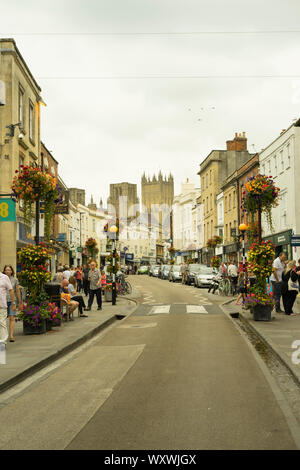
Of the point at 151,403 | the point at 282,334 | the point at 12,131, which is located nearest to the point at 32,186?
the point at 282,334

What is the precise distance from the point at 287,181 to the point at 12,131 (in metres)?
20.2

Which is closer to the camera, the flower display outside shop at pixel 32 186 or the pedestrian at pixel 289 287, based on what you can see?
the flower display outside shop at pixel 32 186

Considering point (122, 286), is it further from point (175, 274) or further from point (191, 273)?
point (175, 274)

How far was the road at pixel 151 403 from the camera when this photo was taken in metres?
5.19

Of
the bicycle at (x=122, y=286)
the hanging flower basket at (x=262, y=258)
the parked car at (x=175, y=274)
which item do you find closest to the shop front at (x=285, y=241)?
the parked car at (x=175, y=274)

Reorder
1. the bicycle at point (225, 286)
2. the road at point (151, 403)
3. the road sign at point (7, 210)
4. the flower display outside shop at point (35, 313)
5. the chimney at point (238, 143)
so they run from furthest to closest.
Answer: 1. the chimney at point (238, 143)
2. the bicycle at point (225, 286)
3. the road sign at point (7, 210)
4. the flower display outside shop at point (35, 313)
5. the road at point (151, 403)

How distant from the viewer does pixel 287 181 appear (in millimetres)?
36500

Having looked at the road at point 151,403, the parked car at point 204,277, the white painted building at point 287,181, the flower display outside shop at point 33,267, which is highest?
the white painted building at point 287,181

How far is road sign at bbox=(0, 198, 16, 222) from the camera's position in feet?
59.9

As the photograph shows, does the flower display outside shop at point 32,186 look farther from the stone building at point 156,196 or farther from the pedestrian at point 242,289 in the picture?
the stone building at point 156,196

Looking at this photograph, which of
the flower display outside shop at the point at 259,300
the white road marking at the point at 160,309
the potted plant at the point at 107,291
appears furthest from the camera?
the potted plant at the point at 107,291

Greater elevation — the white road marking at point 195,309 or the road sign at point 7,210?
the road sign at point 7,210

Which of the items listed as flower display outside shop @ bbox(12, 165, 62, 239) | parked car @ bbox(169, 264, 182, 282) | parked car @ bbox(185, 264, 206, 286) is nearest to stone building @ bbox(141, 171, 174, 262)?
parked car @ bbox(169, 264, 182, 282)

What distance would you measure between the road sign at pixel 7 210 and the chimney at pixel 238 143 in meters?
47.5
